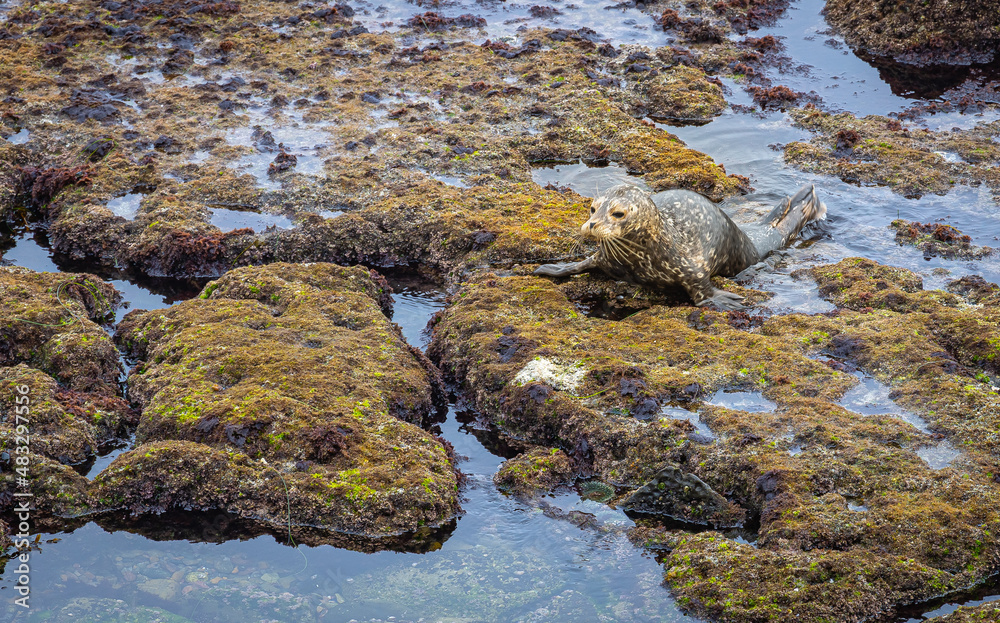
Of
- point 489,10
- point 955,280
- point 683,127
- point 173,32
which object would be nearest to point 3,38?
point 173,32

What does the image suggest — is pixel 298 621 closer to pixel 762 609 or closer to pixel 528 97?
pixel 762 609

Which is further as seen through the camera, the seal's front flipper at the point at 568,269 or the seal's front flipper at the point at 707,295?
the seal's front flipper at the point at 568,269

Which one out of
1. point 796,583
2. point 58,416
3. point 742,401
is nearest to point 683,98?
point 742,401

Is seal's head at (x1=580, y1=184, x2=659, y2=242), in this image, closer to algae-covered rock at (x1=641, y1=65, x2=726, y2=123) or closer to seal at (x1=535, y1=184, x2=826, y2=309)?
seal at (x1=535, y1=184, x2=826, y2=309)

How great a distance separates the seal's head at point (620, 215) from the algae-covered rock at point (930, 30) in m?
7.53

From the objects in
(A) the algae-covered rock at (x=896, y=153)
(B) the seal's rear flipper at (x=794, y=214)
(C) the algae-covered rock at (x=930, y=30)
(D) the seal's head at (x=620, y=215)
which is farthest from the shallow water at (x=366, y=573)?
(C) the algae-covered rock at (x=930, y=30)

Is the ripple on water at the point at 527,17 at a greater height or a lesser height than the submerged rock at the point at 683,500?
greater

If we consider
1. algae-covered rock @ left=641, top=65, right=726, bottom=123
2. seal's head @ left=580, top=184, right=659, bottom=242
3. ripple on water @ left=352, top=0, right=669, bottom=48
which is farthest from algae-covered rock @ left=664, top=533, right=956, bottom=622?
ripple on water @ left=352, top=0, right=669, bottom=48

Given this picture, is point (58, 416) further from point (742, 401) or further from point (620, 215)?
point (742, 401)

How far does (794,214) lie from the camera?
29.1 ft

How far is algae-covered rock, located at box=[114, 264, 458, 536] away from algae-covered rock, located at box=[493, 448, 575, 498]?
0.36m

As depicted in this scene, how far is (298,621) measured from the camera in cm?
478

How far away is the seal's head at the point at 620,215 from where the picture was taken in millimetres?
7158

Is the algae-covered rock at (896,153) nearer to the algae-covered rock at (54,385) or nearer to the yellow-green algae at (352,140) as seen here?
the yellow-green algae at (352,140)
